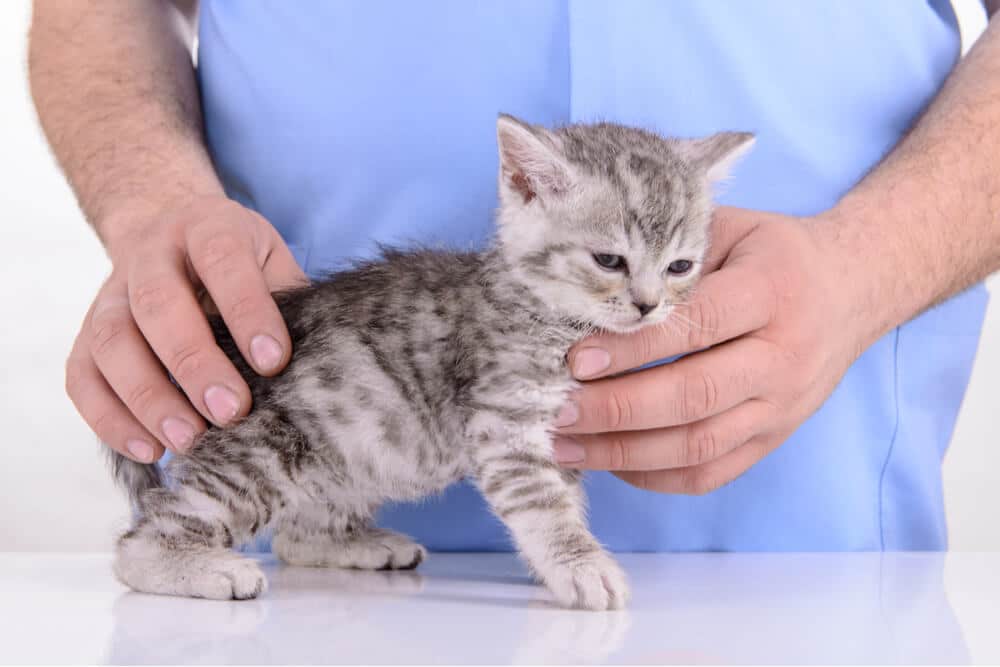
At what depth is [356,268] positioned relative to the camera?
80.2 inches

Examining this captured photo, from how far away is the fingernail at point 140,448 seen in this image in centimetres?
184

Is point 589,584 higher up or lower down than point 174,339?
lower down

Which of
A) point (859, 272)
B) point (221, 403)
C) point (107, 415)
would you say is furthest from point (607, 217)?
point (107, 415)

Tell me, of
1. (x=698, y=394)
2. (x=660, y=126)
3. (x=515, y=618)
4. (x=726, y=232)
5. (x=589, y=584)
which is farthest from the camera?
(x=660, y=126)

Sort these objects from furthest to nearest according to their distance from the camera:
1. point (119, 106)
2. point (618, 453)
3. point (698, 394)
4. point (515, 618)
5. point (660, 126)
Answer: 1. point (119, 106)
2. point (660, 126)
3. point (618, 453)
4. point (698, 394)
5. point (515, 618)

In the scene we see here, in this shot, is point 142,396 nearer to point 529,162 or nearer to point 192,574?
point 192,574

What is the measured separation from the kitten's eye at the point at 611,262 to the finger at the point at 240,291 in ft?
1.87

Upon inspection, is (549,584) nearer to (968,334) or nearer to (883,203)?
(883,203)

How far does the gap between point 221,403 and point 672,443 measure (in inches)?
30.0

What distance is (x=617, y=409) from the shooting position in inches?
65.6

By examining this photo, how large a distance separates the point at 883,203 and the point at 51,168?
9.06 ft

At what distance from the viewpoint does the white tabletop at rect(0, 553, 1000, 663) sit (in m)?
1.22

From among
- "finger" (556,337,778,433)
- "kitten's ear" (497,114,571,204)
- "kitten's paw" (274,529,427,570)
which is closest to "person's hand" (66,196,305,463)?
"kitten's paw" (274,529,427,570)

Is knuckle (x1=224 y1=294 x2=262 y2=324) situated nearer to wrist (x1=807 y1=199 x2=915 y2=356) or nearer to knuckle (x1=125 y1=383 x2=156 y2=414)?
knuckle (x1=125 y1=383 x2=156 y2=414)
